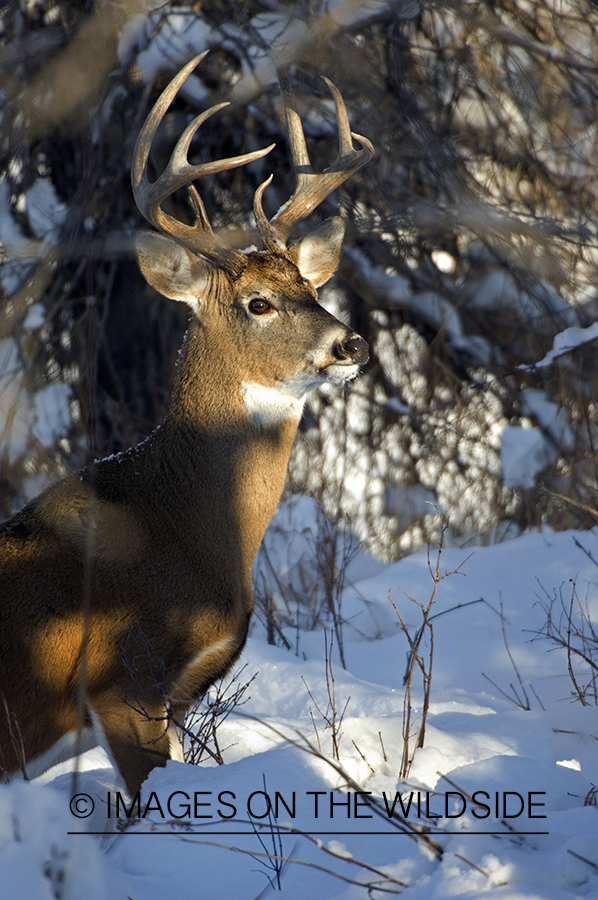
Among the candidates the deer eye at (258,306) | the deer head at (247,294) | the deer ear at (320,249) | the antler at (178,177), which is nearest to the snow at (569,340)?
the deer ear at (320,249)

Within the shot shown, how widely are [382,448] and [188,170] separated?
4544 millimetres

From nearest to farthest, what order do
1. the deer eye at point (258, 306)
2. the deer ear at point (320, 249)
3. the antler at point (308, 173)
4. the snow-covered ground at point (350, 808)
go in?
the snow-covered ground at point (350, 808) → the deer eye at point (258, 306) → the antler at point (308, 173) → the deer ear at point (320, 249)

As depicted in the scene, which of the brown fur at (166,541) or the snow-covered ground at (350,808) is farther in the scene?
the brown fur at (166,541)

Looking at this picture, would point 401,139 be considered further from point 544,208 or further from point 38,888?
point 38,888

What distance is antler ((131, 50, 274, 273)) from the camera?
11.2ft

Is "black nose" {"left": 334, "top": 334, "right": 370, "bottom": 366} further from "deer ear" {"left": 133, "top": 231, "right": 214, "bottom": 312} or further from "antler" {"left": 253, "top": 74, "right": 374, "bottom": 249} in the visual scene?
"antler" {"left": 253, "top": 74, "right": 374, "bottom": 249}

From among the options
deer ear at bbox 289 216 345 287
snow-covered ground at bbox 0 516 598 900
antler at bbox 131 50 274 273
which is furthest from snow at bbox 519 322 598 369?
antler at bbox 131 50 274 273

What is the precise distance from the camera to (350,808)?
2.24 m

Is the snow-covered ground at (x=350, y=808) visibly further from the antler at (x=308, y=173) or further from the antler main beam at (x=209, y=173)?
the antler at (x=308, y=173)

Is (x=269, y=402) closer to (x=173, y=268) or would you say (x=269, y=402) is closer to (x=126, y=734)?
(x=173, y=268)

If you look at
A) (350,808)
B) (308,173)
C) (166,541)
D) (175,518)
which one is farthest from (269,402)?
(350,808)

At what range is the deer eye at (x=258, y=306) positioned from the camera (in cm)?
361

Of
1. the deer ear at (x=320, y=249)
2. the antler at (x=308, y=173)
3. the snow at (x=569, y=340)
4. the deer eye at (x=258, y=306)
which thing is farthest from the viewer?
the snow at (x=569, y=340)

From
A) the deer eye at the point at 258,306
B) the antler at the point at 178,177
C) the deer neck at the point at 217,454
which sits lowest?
the deer neck at the point at 217,454
